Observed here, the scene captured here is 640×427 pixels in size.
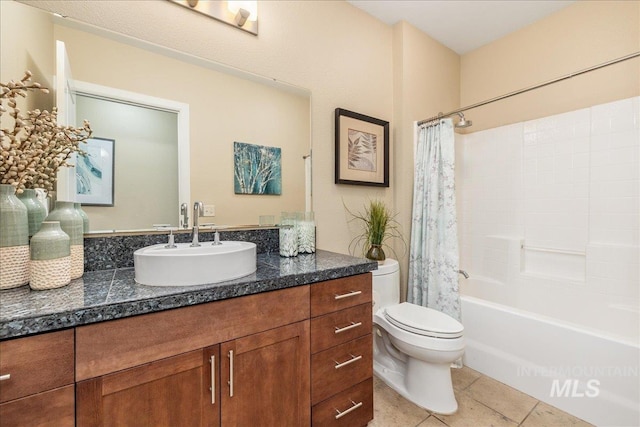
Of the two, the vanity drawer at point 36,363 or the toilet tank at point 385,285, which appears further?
the toilet tank at point 385,285

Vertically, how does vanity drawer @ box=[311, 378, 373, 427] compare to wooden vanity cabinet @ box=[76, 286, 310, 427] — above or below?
below

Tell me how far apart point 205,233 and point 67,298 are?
2.17 ft

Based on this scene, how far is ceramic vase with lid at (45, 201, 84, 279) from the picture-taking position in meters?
1.03

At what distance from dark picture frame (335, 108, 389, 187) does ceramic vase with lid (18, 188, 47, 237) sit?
147 centimetres

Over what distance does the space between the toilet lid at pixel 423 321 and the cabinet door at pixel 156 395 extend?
1077 mm

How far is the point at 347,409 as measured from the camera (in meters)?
1.31

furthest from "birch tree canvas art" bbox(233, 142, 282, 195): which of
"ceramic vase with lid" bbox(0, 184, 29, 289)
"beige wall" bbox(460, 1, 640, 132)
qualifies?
"beige wall" bbox(460, 1, 640, 132)

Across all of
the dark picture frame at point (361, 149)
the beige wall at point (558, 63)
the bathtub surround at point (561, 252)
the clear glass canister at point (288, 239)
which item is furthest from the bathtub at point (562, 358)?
the beige wall at point (558, 63)

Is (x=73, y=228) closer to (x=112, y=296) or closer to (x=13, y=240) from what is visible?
(x=13, y=240)

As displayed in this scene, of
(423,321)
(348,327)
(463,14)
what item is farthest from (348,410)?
(463,14)

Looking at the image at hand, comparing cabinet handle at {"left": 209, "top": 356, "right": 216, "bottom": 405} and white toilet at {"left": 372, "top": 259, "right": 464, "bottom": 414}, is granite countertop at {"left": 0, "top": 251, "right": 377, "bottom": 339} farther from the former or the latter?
white toilet at {"left": 372, "top": 259, "right": 464, "bottom": 414}

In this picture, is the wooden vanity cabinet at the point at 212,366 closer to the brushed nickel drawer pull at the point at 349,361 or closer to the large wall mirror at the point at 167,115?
the brushed nickel drawer pull at the point at 349,361

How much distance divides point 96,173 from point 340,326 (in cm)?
126

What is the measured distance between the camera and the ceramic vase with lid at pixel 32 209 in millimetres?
974
